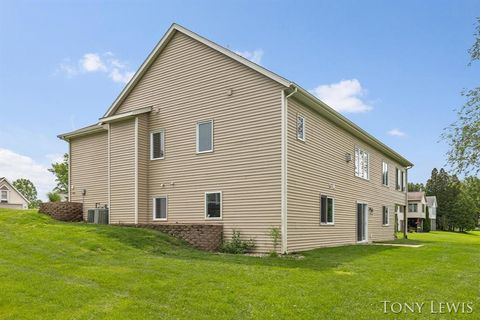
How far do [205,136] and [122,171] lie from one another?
4337 millimetres

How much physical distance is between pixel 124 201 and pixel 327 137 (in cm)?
870

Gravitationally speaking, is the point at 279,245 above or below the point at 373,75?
below

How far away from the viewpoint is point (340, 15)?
18.0m

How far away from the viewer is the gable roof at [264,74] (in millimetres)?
13328

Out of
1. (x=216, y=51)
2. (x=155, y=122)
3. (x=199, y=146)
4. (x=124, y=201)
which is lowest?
(x=124, y=201)

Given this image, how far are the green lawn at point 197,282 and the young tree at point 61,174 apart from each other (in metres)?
37.6

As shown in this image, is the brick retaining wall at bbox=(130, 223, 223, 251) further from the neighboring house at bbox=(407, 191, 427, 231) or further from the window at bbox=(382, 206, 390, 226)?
the neighboring house at bbox=(407, 191, 427, 231)

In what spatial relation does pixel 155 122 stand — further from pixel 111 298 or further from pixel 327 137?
pixel 111 298

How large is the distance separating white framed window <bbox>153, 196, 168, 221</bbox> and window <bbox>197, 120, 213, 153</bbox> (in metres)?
2.64

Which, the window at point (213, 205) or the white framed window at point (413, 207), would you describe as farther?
the white framed window at point (413, 207)

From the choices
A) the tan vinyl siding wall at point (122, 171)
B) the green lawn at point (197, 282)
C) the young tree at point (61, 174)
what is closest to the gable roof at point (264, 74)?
the tan vinyl siding wall at point (122, 171)

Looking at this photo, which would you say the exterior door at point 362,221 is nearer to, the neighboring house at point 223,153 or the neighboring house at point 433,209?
the neighboring house at point 223,153

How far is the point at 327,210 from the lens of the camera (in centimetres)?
1619

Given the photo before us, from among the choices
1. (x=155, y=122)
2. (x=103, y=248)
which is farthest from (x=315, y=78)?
(x=103, y=248)
